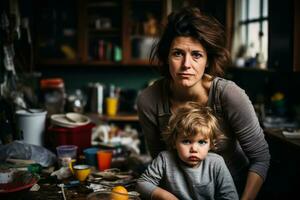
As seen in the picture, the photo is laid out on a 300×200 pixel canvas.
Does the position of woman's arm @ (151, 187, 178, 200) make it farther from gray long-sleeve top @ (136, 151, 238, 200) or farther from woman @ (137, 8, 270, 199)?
woman @ (137, 8, 270, 199)

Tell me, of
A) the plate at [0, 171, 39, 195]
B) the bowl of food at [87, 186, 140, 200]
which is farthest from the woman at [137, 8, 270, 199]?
the plate at [0, 171, 39, 195]

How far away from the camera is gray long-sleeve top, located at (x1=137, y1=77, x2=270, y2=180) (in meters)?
1.83

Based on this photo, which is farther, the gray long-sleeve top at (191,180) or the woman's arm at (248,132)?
the woman's arm at (248,132)

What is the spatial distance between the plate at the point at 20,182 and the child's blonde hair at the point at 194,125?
22.8 inches

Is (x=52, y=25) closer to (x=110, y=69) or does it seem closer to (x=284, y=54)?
(x=110, y=69)

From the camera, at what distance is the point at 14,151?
229cm

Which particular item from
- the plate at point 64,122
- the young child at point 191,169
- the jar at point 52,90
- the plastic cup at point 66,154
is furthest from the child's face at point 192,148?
the jar at point 52,90

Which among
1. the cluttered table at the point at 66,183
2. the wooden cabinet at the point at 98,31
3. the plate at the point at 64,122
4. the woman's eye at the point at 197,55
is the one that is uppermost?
the wooden cabinet at the point at 98,31

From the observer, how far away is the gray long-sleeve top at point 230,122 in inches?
72.2

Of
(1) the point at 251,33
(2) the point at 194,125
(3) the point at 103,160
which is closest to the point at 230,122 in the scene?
(2) the point at 194,125

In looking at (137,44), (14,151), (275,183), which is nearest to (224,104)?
(14,151)

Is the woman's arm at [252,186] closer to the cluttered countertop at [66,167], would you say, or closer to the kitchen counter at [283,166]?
the cluttered countertop at [66,167]

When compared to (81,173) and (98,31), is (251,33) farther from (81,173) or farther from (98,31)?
(81,173)

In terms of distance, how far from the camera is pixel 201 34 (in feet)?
5.97
